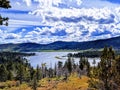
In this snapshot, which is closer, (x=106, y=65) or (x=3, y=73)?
(x=106, y=65)

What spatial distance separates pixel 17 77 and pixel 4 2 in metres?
178

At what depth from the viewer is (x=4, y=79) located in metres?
193

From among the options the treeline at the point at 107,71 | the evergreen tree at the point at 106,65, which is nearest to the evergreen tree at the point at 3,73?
the treeline at the point at 107,71

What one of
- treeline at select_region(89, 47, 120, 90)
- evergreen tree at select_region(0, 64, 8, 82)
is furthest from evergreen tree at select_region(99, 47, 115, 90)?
evergreen tree at select_region(0, 64, 8, 82)

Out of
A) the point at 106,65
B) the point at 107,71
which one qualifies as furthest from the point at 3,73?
the point at 106,65

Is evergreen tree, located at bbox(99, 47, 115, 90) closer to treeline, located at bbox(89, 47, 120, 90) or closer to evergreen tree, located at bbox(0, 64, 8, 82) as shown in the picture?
treeline, located at bbox(89, 47, 120, 90)

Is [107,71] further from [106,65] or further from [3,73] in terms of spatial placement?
[3,73]

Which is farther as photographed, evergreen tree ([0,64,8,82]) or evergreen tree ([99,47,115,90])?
evergreen tree ([0,64,8,82])

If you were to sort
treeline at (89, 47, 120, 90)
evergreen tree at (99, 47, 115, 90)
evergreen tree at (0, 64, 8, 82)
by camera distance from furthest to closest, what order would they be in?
evergreen tree at (0, 64, 8, 82) → treeline at (89, 47, 120, 90) → evergreen tree at (99, 47, 115, 90)

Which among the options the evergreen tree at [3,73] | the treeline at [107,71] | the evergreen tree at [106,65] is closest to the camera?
the evergreen tree at [106,65]

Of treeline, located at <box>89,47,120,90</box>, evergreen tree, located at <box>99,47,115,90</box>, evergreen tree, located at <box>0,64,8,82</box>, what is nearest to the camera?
evergreen tree, located at <box>99,47,115,90</box>

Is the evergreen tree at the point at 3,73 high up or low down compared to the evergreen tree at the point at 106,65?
down

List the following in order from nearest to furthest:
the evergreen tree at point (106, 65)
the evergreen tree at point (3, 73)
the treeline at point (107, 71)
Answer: the evergreen tree at point (106, 65), the treeline at point (107, 71), the evergreen tree at point (3, 73)

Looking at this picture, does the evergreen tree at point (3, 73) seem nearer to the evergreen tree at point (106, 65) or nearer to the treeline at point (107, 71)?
the treeline at point (107, 71)
